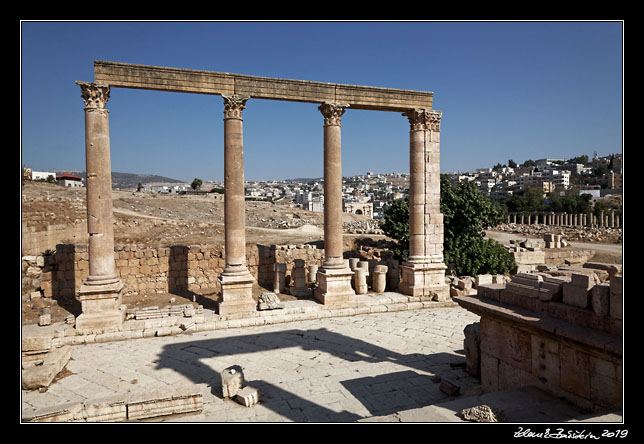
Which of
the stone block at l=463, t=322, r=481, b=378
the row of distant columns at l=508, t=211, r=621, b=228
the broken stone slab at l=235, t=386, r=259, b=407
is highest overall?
the row of distant columns at l=508, t=211, r=621, b=228

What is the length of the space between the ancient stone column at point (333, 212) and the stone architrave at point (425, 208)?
95.4 inches

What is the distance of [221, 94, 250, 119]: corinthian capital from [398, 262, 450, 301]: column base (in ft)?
24.0

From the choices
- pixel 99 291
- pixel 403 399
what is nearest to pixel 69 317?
pixel 99 291

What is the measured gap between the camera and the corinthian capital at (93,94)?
10031mm

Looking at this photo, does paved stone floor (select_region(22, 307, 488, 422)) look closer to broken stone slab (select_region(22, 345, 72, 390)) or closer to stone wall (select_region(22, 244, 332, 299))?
broken stone slab (select_region(22, 345, 72, 390))

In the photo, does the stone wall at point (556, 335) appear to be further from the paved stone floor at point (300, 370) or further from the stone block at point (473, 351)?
the stone block at point (473, 351)

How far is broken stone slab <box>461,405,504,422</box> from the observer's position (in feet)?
13.9

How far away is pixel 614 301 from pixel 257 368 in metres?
5.94

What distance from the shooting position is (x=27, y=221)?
22594 mm

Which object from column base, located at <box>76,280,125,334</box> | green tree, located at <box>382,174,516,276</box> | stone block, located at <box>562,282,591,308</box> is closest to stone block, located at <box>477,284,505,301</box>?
stone block, located at <box>562,282,591,308</box>

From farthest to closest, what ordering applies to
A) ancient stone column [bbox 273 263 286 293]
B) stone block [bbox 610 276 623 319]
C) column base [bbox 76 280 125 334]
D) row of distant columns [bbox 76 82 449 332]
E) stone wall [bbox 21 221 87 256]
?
1. stone wall [bbox 21 221 87 256]
2. ancient stone column [bbox 273 263 286 293]
3. row of distant columns [bbox 76 82 449 332]
4. column base [bbox 76 280 125 334]
5. stone block [bbox 610 276 623 319]

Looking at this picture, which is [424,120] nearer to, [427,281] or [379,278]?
[427,281]

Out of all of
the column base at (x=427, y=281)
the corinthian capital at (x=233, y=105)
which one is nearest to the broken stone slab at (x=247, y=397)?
the corinthian capital at (x=233, y=105)

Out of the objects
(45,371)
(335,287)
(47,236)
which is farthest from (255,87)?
(47,236)
